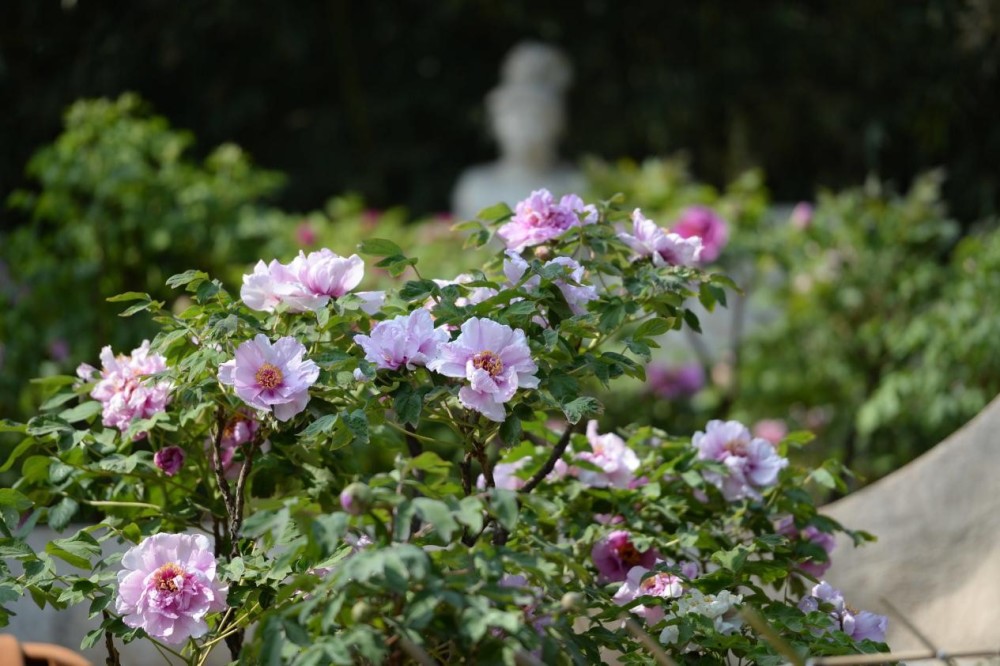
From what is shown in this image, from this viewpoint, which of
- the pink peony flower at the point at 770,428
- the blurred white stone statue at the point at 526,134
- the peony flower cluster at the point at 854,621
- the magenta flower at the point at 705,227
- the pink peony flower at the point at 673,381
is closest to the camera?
the peony flower cluster at the point at 854,621

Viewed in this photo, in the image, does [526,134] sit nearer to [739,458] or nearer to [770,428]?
[770,428]

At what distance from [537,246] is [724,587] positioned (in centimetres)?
45

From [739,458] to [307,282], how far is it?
612 mm

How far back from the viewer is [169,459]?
158 centimetres

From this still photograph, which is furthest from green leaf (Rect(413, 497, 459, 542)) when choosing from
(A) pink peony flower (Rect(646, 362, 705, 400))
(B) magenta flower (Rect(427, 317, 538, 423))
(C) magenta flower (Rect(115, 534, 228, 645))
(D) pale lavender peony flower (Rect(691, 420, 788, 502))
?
(A) pink peony flower (Rect(646, 362, 705, 400))

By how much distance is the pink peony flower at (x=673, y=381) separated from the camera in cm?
427

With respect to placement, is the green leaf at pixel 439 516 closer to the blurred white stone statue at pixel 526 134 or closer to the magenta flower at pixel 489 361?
the magenta flower at pixel 489 361

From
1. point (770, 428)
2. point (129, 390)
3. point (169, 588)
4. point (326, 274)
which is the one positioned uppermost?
point (326, 274)

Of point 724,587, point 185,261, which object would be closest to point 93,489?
point 724,587

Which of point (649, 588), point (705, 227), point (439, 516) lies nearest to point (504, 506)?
point (439, 516)

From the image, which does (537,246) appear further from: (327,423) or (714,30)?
(714,30)

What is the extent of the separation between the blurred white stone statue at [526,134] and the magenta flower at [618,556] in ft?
15.8

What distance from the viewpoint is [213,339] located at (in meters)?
1.38

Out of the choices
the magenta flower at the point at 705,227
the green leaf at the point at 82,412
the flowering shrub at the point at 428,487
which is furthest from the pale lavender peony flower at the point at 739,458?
the magenta flower at the point at 705,227
